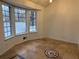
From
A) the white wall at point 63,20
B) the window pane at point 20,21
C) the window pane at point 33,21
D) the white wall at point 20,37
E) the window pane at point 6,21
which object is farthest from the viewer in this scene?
the window pane at point 33,21

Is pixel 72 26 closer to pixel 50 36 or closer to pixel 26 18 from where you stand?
pixel 50 36

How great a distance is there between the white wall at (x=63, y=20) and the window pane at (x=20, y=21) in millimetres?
1505

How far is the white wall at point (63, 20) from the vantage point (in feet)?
16.1

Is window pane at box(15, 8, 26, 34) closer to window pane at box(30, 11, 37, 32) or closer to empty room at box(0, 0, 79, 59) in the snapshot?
empty room at box(0, 0, 79, 59)

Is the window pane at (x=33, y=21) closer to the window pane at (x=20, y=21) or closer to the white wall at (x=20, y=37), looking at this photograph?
the white wall at (x=20, y=37)

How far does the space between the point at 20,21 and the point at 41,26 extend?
151 cm

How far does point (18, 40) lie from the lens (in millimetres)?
4703

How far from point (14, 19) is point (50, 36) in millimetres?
2542

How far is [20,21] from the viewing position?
16.3 ft

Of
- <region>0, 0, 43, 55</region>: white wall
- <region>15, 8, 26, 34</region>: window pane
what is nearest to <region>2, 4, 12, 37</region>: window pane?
<region>0, 0, 43, 55</region>: white wall

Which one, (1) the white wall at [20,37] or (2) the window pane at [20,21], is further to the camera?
(2) the window pane at [20,21]

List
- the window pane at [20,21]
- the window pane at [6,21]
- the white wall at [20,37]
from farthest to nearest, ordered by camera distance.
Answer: the window pane at [20,21], the window pane at [6,21], the white wall at [20,37]

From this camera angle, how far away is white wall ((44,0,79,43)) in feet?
16.1

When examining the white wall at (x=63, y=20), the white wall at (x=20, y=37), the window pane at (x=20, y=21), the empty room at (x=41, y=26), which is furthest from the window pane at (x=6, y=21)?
the white wall at (x=63, y=20)
